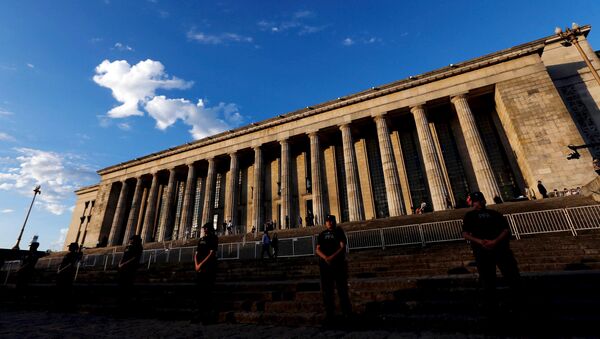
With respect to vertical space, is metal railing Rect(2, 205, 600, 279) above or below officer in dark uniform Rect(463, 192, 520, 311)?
above

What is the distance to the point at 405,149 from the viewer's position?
76.7 ft

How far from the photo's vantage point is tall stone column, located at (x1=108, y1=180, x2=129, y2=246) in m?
29.0

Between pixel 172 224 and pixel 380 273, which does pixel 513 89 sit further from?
pixel 172 224

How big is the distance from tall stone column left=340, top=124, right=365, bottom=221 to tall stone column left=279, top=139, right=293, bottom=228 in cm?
506

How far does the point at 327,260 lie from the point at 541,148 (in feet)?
61.5

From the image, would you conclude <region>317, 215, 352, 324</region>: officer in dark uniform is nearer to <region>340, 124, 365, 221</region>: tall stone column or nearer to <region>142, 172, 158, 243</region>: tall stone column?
<region>340, 124, 365, 221</region>: tall stone column

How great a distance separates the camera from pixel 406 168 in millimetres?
22656

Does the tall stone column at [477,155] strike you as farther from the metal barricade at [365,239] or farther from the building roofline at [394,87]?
the metal barricade at [365,239]

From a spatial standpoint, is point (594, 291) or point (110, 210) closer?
point (594, 291)

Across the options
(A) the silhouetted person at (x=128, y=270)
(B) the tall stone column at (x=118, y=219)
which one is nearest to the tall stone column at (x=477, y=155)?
(A) the silhouetted person at (x=128, y=270)

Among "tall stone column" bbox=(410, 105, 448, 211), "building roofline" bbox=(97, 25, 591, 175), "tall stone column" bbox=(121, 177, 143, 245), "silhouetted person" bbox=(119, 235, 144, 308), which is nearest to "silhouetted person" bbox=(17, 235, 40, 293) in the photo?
"silhouetted person" bbox=(119, 235, 144, 308)

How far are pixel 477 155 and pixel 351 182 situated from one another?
8591 millimetres

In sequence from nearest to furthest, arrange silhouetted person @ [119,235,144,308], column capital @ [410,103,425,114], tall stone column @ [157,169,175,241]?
silhouetted person @ [119,235,144,308], column capital @ [410,103,425,114], tall stone column @ [157,169,175,241]

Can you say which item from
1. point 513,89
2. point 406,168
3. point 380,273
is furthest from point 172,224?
point 513,89
